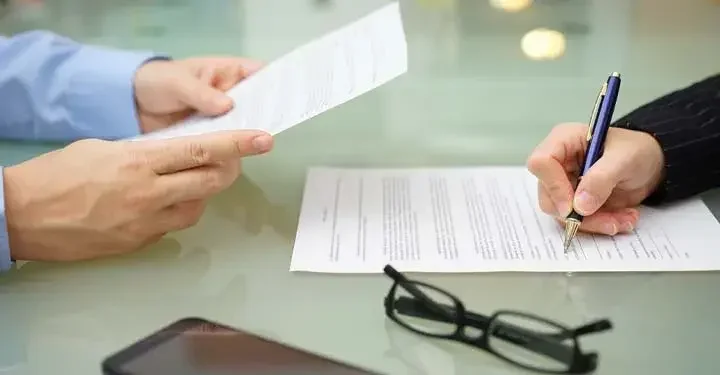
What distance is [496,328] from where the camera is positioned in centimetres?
63

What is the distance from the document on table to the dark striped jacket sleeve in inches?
0.7

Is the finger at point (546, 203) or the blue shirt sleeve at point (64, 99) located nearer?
the finger at point (546, 203)

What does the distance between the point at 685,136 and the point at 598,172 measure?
A: 0.17 m

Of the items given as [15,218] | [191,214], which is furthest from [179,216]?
[15,218]

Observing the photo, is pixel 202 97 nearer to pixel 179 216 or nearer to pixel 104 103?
pixel 104 103

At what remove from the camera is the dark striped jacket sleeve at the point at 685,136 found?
850 millimetres

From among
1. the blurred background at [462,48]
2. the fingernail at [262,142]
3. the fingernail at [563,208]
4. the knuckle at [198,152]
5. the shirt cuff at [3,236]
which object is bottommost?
the shirt cuff at [3,236]

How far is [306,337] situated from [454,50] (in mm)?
786

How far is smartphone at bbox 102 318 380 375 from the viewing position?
57 centimetres

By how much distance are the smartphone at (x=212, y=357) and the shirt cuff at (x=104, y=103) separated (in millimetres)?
490

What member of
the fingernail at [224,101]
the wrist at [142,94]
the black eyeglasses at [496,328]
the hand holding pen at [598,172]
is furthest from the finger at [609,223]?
the wrist at [142,94]

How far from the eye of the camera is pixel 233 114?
3.15 feet

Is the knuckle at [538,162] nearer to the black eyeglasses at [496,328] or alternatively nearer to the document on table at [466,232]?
the document on table at [466,232]

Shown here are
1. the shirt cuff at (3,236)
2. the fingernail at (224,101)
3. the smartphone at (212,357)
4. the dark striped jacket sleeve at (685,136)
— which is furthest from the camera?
the fingernail at (224,101)
